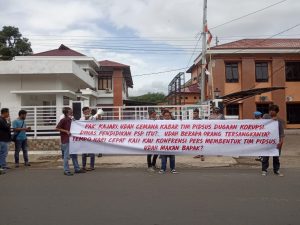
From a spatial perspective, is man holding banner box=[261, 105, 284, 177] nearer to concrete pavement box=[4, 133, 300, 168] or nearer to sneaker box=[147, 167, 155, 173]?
concrete pavement box=[4, 133, 300, 168]

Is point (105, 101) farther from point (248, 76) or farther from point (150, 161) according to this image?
point (150, 161)

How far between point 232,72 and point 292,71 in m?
5.07

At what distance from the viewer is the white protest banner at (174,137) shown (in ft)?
37.2

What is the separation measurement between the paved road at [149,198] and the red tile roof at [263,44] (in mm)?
24290

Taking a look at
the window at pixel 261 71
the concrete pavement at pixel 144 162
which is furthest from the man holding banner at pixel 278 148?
the window at pixel 261 71

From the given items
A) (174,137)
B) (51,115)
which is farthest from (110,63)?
(174,137)

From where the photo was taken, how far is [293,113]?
34219 millimetres

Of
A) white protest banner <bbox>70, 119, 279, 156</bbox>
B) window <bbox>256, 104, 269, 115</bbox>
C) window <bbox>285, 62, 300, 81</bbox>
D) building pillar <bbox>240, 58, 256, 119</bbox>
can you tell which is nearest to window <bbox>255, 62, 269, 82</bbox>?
building pillar <bbox>240, 58, 256, 119</bbox>

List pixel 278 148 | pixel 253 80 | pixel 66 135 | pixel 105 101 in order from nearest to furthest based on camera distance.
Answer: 1. pixel 278 148
2. pixel 66 135
3. pixel 253 80
4. pixel 105 101

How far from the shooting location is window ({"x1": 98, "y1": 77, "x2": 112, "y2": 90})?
151 ft

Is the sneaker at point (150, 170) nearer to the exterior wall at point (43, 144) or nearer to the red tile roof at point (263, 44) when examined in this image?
the exterior wall at point (43, 144)

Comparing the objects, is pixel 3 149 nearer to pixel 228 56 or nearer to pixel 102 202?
pixel 102 202

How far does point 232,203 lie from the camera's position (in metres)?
7.05

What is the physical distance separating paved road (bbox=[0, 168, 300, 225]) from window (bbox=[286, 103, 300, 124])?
81.1ft
